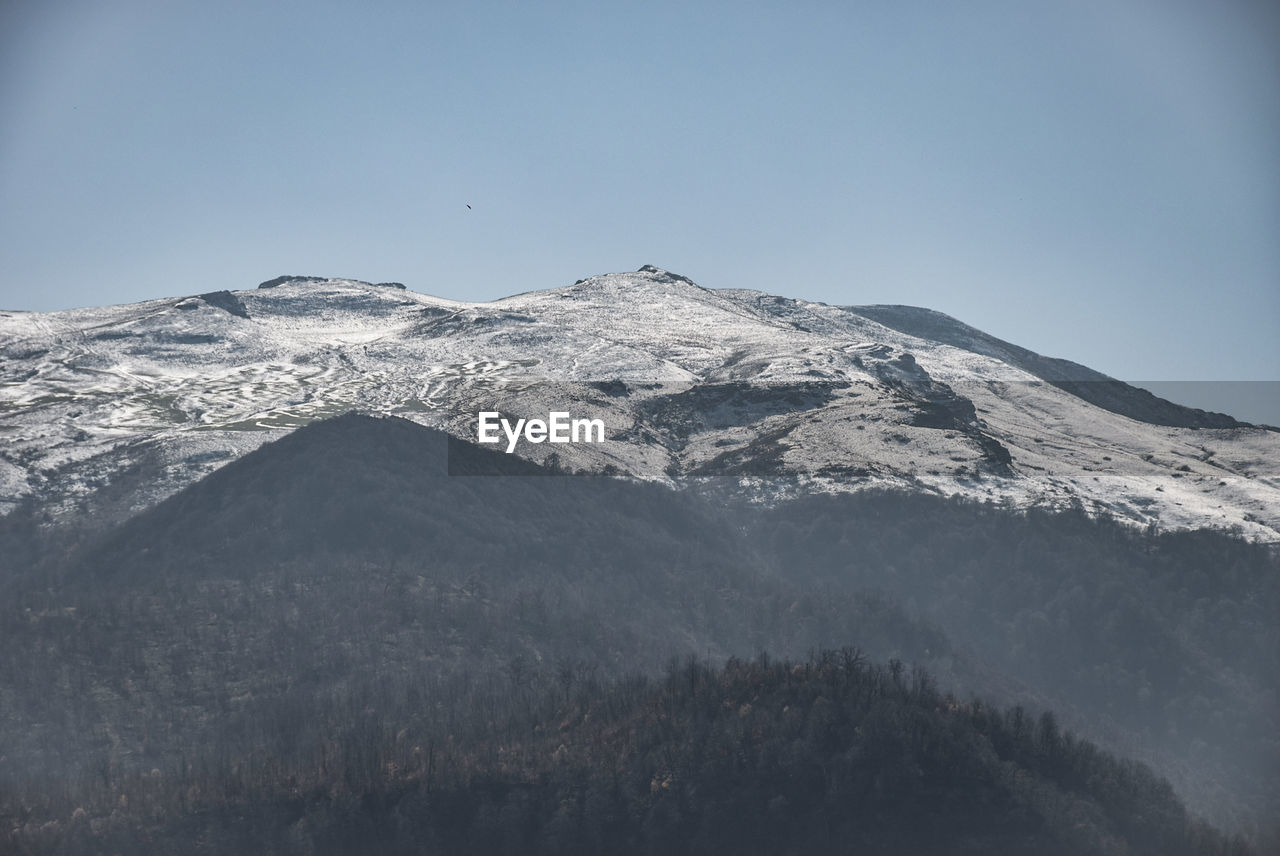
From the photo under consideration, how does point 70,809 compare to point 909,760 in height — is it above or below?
below

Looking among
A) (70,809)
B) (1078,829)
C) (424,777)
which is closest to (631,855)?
(424,777)

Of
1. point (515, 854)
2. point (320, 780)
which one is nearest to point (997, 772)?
point (515, 854)

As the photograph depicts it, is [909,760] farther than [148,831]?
Yes

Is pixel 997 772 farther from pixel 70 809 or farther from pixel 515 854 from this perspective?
pixel 70 809

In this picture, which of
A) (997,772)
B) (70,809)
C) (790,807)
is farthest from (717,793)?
(70,809)

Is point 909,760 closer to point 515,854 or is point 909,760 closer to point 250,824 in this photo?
point 515,854

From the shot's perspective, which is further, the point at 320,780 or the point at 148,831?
the point at 320,780

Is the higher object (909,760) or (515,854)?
(909,760)
